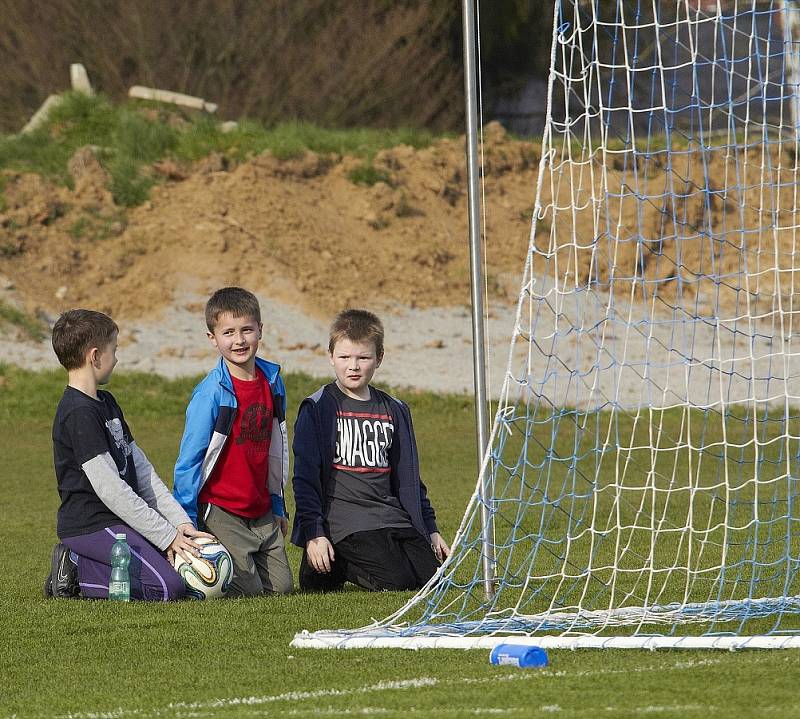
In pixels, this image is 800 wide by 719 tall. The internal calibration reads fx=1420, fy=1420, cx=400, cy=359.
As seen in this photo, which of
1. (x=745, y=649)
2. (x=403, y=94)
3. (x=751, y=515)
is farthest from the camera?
(x=403, y=94)

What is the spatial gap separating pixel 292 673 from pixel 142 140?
58.9 feet

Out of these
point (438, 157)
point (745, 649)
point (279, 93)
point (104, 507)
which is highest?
point (279, 93)

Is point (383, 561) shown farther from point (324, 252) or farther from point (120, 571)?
point (324, 252)

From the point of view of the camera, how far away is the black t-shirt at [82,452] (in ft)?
19.5

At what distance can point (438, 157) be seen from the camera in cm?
2281

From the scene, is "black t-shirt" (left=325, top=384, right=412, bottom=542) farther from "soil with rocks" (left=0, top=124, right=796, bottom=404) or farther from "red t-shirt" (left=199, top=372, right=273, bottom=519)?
"soil with rocks" (left=0, top=124, right=796, bottom=404)

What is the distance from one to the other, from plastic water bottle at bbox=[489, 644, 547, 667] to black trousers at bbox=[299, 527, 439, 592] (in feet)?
5.40

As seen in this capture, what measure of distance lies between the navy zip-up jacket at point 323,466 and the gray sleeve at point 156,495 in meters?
0.51

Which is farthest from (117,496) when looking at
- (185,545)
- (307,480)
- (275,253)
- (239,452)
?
(275,253)

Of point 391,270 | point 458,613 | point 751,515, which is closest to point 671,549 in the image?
point 751,515

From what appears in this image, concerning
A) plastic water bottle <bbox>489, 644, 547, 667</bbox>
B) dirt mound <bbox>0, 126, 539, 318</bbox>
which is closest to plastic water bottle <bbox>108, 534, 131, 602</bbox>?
plastic water bottle <bbox>489, 644, 547, 667</bbox>

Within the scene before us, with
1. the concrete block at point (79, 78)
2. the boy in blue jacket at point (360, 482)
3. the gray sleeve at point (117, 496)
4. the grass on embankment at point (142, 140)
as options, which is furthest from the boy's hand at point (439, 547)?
the concrete block at point (79, 78)

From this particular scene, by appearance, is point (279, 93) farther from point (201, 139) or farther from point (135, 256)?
point (135, 256)

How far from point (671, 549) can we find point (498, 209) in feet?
50.0
